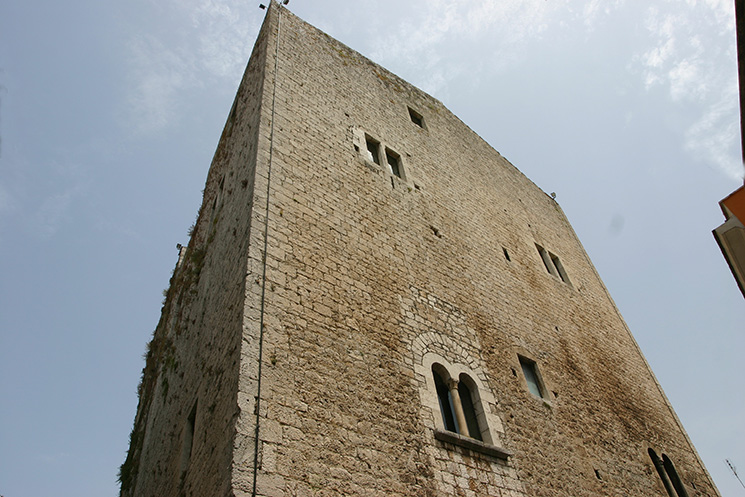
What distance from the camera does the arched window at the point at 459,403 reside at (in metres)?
6.45

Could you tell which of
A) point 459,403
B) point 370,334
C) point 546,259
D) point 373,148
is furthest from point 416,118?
point 459,403

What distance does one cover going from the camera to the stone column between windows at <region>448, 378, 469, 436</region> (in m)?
6.32

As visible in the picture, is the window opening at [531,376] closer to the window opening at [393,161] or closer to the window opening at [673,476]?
the window opening at [673,476]

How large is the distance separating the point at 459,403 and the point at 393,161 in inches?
204

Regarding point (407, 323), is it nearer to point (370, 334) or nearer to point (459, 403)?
point (370, 334)

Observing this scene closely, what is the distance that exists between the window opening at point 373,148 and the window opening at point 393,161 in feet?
0.68

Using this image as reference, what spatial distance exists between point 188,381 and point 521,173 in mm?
11754

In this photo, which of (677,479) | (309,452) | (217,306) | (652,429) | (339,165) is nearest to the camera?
(309,452)

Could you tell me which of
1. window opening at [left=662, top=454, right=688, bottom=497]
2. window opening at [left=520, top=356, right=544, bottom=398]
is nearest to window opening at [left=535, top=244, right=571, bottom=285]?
window opening at [left=520, top=356, right=544, bottom=398]

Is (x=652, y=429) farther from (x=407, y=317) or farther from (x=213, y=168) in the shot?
(x=213, y=168)

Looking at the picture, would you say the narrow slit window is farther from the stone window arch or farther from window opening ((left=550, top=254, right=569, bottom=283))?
the stone window arch

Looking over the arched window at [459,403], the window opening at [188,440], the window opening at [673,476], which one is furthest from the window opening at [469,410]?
the window opening at [673,476]

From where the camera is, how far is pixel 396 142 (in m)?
10.7

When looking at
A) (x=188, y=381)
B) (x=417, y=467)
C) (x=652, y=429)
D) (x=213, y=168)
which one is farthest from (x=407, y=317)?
(x=213, y=168)
